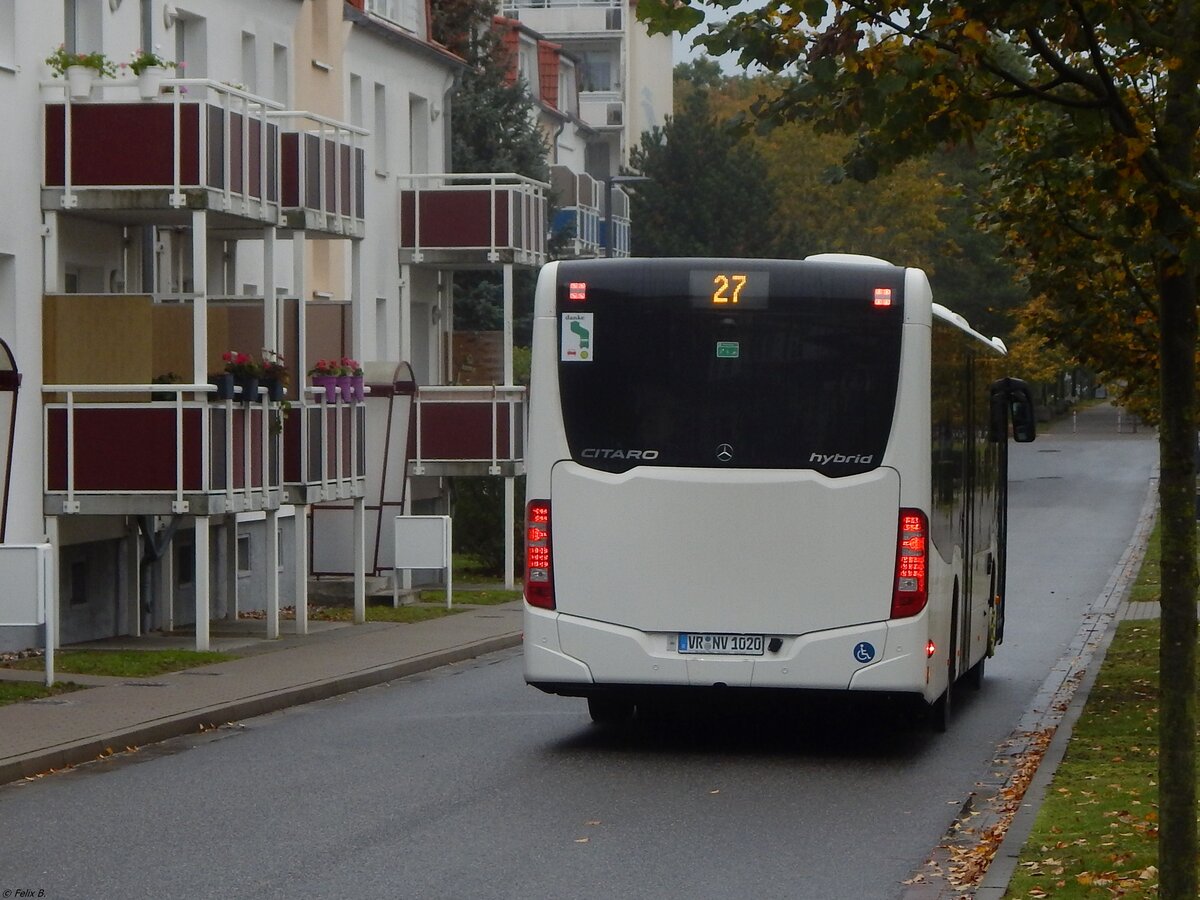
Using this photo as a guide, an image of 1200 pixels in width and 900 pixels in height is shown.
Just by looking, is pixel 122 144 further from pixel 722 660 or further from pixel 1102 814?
pixel 1102 814

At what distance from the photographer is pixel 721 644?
13250 millimetres

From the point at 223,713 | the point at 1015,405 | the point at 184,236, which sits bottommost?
the point at 223,713

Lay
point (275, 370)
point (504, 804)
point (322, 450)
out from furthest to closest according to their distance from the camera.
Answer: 1. point (322, 450)
2. point (275, 370)
3. point (504, 804)

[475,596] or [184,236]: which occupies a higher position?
[184,236]

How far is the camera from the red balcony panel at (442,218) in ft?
115

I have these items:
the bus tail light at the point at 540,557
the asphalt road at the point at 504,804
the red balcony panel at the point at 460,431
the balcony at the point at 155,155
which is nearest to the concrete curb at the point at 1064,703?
the asphalt road at the point at 504,804

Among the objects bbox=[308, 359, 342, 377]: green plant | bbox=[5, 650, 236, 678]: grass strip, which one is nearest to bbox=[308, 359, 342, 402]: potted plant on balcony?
bbox=[308, 359, 342, 377]: green plant

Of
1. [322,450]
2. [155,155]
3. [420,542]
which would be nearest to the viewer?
[155,155]

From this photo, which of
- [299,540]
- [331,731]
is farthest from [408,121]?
[331,731]

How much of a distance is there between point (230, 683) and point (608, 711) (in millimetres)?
4011

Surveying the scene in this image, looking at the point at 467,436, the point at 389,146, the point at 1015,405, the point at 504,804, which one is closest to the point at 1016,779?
the point at 504,804

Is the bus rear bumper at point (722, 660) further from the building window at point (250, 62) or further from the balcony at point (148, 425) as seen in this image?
the building window at point (250, 62)

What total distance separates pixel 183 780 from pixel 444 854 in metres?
3.32

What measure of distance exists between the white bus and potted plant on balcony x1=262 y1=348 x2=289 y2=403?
9788mm
